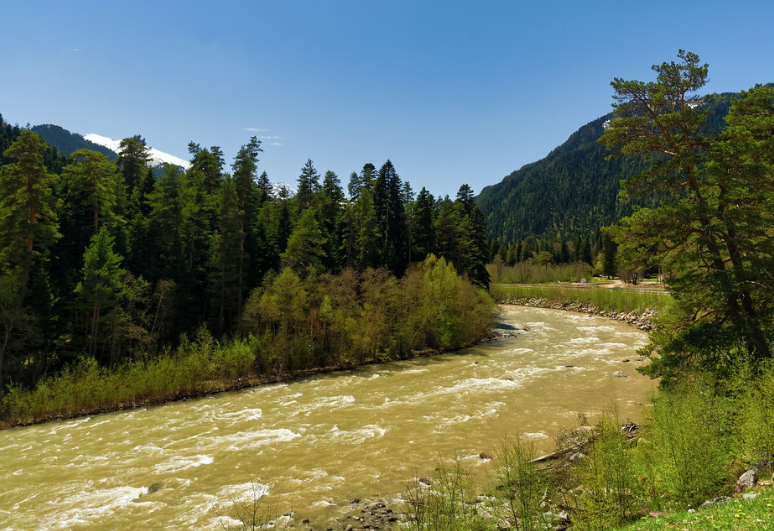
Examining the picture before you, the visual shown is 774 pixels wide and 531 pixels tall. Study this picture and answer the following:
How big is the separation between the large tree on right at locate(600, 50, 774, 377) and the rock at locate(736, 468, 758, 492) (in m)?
4.83

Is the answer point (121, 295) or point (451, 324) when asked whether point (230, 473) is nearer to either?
point (121, 295)

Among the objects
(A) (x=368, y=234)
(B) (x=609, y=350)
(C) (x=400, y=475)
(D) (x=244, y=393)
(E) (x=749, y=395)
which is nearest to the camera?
(E) (x=749, y=395)

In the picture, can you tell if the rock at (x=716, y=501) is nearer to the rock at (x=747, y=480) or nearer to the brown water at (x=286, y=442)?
the rock at (x=747, y=480)

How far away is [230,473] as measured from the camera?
51.8ft

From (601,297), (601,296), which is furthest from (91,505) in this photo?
(601,296)

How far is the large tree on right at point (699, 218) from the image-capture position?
527 inches

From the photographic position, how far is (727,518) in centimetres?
682

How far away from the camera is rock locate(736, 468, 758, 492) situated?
28.4 ft

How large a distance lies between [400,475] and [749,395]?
1114 cm

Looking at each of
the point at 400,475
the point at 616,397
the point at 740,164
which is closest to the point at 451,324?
the point at 616,397

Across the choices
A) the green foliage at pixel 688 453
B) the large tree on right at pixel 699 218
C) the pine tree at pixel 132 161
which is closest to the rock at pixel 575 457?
the green foliage at pixel 688 453

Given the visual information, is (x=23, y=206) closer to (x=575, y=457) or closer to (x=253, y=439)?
(x=253, y=439)

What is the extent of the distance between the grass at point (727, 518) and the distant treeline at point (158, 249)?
29011mm

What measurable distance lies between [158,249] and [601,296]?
68973mm
